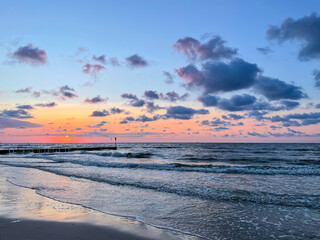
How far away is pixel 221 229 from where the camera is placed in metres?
6.99

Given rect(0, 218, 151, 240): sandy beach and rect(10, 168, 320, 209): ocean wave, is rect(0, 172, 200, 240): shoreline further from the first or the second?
rect(10, 168, 320, 209): ocean wave

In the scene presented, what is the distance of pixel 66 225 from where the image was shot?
694 cm

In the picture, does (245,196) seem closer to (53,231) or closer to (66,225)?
(66,225)

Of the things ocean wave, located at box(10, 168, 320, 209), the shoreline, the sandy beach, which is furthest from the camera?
ocean wave, located at box(10, 168, 320, 209)

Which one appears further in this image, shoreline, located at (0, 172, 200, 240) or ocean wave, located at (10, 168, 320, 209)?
ocean wave, located at (10, 168, 320, 209)

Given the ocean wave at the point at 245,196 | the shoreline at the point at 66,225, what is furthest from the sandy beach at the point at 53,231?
the ocean wave at the point at 245,196

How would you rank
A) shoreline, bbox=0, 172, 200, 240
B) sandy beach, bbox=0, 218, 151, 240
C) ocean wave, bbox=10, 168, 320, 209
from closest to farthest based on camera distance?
1. sandy beach, bbox=0, 218, 151, 240
2. shoreline, bbox=0, 172, 200, 240
3. ocean wave, bbox=10, 168, 320, 209

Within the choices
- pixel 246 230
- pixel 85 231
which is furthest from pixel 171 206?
pixel 85 231

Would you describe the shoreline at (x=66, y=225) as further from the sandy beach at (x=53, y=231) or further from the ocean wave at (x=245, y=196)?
the ocean wave at (x=245, y=196)

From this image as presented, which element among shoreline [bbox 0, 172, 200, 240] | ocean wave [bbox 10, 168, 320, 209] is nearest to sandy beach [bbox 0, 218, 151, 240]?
shoreline [bbox 0, 172, 200, 240]

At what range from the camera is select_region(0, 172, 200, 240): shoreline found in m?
6.14

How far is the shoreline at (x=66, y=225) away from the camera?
6145mm

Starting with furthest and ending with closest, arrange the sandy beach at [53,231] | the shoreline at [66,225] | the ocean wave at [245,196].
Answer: the ocean wave at [245,196], the shoreline at [66,225], the sandy beach at [53,231]

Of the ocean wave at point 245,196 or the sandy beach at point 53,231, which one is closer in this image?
the sandy beach at point 53,231
